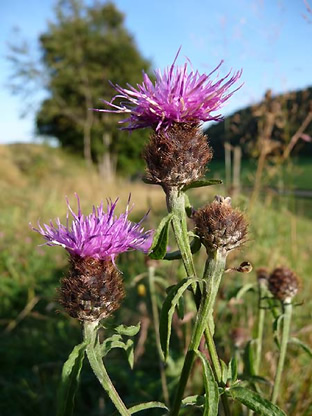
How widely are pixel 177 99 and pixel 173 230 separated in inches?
11.3

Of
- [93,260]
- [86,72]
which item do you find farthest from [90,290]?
[86,72]

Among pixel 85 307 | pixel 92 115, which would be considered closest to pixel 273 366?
pixel 85 307

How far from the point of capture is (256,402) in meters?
0.93

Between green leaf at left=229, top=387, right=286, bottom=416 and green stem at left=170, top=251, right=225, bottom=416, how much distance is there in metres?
0.12

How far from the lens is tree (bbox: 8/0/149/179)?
21.3 m

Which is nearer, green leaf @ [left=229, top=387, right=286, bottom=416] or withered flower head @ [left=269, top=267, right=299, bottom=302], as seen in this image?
green leaf @ [left=229, top=387, right=286, bottom=416]

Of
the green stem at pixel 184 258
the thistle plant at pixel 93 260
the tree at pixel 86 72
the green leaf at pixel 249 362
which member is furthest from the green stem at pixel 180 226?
the tree at pixel 86 72

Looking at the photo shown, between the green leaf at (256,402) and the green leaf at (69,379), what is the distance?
13.1 inches

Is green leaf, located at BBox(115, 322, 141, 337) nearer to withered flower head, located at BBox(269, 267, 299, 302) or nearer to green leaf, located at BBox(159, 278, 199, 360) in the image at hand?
green leaf, located at BBox(159, 278, 199, 360)

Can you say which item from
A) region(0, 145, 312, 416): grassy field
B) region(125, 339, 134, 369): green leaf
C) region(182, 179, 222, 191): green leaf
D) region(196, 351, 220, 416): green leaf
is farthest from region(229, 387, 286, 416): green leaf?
region(182, 179, 222, 191): green leaf

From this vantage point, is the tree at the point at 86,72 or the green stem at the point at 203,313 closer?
the green stem at the point at 203,313

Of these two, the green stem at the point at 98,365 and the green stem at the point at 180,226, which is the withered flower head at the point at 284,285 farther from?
the green stem at the point at 98,365

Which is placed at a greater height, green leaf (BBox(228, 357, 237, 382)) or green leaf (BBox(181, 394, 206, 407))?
green leaf (BBox(228, 357, 237, 382))

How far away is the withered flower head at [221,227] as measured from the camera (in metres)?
0.98
